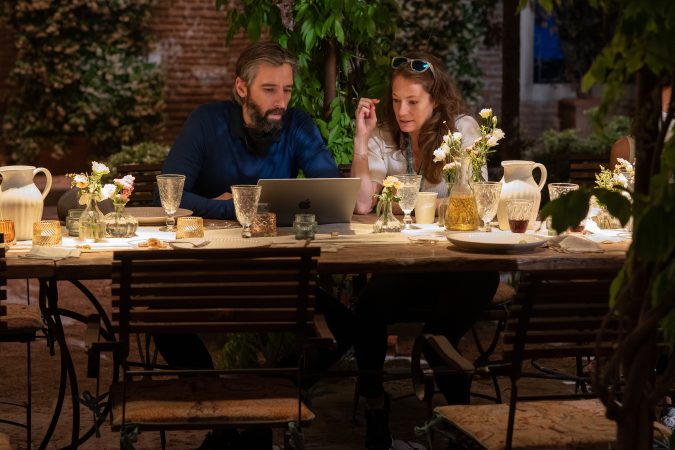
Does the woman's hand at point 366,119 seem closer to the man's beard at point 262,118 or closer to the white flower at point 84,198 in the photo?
the man's beard at point 262,118

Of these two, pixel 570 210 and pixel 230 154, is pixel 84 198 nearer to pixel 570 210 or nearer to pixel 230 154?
pixel 230 154

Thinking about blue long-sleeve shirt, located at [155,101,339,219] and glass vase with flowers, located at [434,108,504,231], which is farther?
blue long-sleeve shirt, located at [155,101,339,219]

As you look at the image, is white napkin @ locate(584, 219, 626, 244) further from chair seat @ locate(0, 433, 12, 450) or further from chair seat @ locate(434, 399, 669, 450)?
chair seat @ locate(0, 433, 12, 450)

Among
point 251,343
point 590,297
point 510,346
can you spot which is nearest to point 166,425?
point 510,346

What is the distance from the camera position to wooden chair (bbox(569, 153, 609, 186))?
5.33 m

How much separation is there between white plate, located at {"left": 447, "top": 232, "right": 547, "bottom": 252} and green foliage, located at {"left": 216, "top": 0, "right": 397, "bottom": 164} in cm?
183

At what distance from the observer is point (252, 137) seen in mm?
4617

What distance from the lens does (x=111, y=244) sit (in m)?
3.57

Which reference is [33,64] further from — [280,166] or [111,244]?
[111,244]

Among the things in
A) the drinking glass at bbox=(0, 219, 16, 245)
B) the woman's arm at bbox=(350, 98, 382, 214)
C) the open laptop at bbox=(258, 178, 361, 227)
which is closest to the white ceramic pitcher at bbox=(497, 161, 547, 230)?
the open laptop at bbox=(258, 178, 361, 227)

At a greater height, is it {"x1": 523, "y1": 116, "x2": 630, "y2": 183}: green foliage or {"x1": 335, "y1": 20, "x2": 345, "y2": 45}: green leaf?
{"x1": 335, "y1": 20, "x2": 345, "y2": 45}: green leaf

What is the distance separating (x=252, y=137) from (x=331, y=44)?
976mm

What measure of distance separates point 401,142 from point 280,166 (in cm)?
52

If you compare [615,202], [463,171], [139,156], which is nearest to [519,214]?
[463,171]
